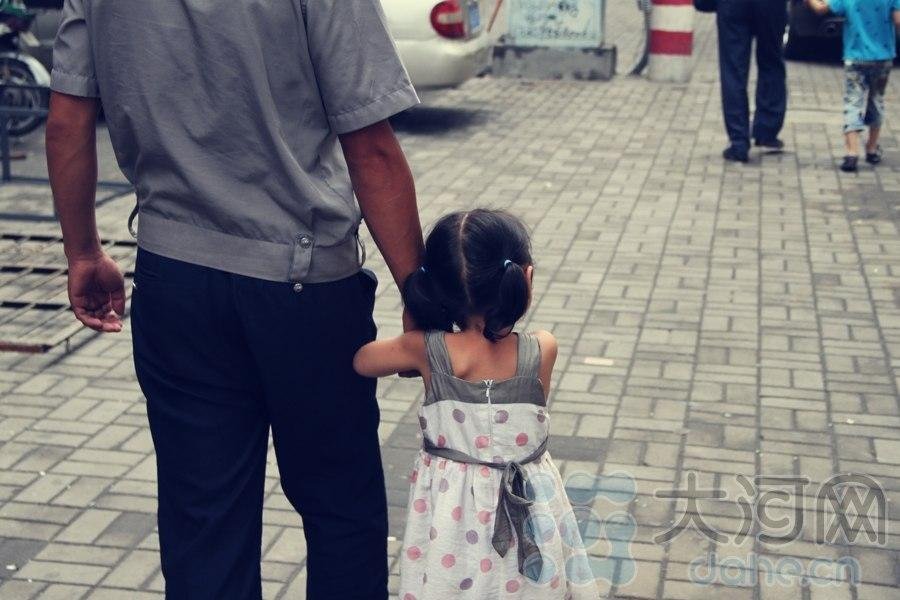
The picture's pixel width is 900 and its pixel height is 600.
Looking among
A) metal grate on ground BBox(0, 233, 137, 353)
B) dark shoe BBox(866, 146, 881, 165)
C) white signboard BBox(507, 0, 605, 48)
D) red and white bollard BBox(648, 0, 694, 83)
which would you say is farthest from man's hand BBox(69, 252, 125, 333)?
white signboard BBox(507, 0, 605, 48)

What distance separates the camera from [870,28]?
9289mm

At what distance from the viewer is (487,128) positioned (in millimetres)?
11484

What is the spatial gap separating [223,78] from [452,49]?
8.93 meters

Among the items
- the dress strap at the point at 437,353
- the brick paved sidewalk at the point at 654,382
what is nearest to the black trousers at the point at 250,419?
the dress strap at the point at 437,353

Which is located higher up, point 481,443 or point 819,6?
point 481,443

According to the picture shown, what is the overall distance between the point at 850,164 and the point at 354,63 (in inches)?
304

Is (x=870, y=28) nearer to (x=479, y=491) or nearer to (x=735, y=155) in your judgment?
(x=735, y=155)

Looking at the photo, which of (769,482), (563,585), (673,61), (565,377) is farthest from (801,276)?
(673,61)

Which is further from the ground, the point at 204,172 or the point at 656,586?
the point at 204,172

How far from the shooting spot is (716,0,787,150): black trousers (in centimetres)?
984

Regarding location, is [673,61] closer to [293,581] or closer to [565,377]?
[565,377]

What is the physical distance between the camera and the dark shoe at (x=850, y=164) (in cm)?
957

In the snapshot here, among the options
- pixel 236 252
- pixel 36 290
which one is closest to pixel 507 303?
pixel 236 252

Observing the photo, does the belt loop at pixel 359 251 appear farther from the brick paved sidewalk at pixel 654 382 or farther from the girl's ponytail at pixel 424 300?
the brick paved sidewalk at pixel 654 382
